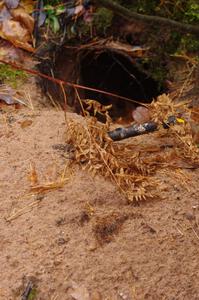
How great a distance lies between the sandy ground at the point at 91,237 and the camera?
1.94m

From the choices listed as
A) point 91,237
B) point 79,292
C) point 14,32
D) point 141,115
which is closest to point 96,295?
point 79,292

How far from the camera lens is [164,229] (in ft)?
7.00

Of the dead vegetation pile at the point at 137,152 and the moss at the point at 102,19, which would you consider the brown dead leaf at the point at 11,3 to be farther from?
the dead vegetation pile at the point at 137,152

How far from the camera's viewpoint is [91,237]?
2.06m

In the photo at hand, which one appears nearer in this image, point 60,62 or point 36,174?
point 36,174

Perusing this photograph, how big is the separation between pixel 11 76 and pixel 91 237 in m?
1.36

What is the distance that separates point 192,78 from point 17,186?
5.15 ft

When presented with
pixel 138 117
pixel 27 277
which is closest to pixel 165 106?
pixel 138 117

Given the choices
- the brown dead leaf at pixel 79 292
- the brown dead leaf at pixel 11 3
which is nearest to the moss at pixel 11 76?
the brown dead leaf at pixel 11 3

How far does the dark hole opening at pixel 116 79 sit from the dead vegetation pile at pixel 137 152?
1.19 meters

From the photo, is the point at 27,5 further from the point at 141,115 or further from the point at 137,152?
the point at 137,152

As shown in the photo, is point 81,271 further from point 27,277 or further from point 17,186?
point 17,186

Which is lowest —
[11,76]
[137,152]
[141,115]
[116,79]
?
[116,79]

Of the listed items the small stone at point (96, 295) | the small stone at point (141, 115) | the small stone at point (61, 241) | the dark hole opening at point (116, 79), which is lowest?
the dark hole opening at point (116, 79)
